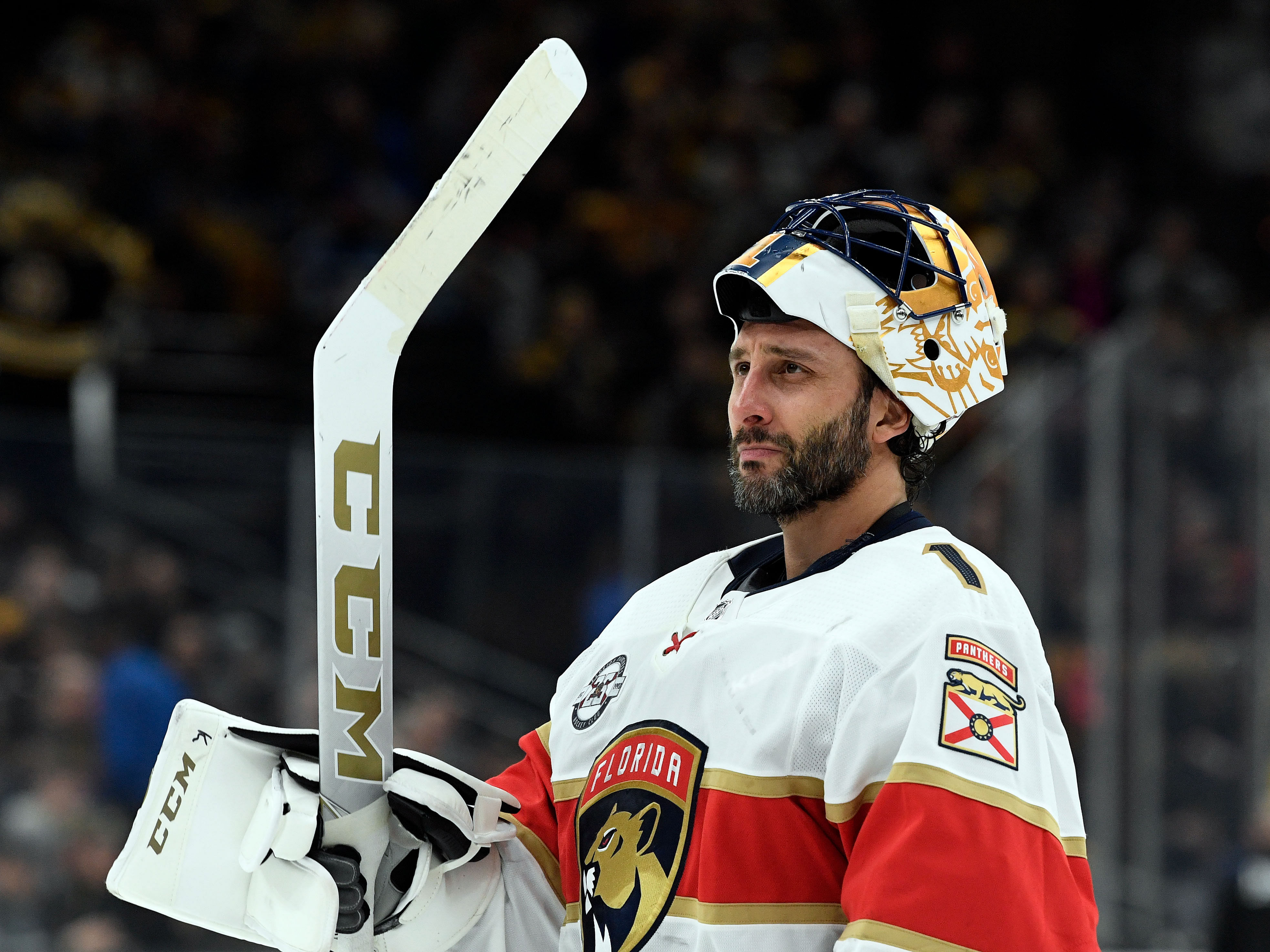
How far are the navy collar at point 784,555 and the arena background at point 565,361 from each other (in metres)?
3.42

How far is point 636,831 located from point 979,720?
0.44 m

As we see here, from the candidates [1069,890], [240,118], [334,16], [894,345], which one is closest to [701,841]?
[1069,890]

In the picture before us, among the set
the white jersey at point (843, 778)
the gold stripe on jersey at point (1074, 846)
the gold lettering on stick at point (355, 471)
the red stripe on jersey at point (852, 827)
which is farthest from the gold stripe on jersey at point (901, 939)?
the gold lettering on stick at point (355, 471)

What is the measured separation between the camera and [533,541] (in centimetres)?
583

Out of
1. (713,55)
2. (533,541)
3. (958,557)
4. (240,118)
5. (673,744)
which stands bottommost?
(673,744)

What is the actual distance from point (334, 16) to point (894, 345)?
7.55 metres

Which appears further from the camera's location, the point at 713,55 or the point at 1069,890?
the point at 713,55

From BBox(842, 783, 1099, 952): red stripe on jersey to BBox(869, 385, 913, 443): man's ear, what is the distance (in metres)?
0.49

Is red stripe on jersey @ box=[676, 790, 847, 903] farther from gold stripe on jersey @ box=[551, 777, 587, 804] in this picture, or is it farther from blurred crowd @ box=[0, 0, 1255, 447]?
blurred crowd @ box=[0, 0, 1255, 447]

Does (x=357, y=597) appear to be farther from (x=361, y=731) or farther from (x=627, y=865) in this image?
(x=627, y=865)

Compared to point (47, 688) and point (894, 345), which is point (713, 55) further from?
point (894, 345)

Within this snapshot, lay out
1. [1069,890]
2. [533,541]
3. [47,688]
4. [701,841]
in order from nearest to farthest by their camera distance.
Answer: [1069,890]
[701,841]
[47,688]
[533,541]

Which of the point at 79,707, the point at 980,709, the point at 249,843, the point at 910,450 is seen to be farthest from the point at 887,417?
the point at 79,707

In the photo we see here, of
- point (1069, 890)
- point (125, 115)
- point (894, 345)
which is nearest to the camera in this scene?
point (1069, 890)
